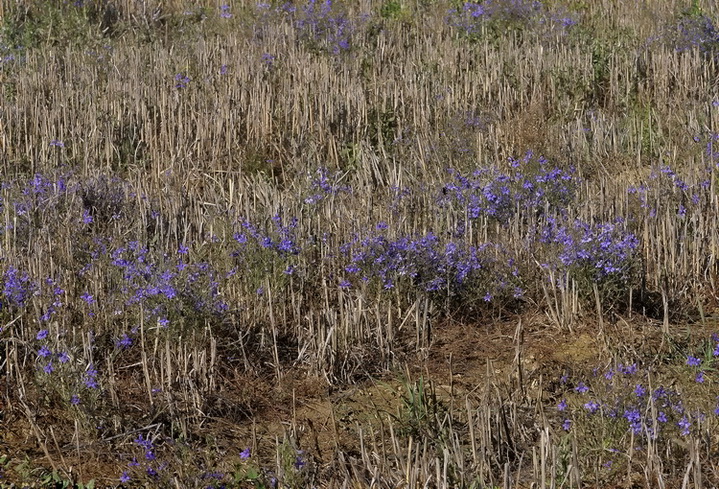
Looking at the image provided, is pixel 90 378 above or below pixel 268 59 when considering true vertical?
below

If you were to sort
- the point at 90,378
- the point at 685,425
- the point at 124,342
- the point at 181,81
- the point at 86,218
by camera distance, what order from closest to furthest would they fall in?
the point at 685,425, the point at 90,378, the point at 124,342, the point at 86,218, the point at 181,81

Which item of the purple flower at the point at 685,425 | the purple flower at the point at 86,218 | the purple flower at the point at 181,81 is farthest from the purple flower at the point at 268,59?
the purple flower at the point at 685,425

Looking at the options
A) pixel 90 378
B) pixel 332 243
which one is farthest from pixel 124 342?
pixel 332 243

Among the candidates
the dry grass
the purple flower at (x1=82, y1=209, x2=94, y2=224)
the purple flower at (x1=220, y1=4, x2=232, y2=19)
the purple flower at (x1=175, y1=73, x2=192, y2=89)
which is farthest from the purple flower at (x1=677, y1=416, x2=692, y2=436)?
the purple flower at (x1=220, y1=4, x2=232, y2=19)

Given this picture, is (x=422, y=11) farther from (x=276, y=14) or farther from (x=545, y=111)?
(x=545, y=111)

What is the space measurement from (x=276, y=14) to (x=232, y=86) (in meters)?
3.09

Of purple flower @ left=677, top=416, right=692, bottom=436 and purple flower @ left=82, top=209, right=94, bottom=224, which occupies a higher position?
purple flower @ left=82, top=209, right=94, bottom=224

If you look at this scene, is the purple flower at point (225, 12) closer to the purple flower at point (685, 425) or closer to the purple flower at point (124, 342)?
the purple flower at point (124, 342)

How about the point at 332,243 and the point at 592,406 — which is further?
the point at 332,243

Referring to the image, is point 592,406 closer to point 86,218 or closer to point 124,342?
point 124,342

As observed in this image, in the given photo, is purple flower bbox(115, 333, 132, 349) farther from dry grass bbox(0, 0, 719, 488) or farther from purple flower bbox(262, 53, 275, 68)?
purple flower bbox(262, 53, 275, 68)

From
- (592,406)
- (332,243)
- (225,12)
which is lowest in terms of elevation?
(592,406)

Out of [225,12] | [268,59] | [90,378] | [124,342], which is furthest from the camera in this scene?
[225,12]

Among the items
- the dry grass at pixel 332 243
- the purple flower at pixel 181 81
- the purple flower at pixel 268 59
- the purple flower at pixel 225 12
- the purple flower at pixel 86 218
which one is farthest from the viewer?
the purple flower at pixel 225 12
